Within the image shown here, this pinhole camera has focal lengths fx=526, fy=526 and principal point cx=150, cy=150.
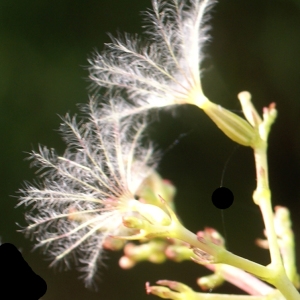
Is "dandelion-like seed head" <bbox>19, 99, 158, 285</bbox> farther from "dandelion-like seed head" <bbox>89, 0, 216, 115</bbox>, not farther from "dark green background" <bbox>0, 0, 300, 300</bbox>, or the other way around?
"dark green background" <bbox>0, 0, 300, 300</bbox>

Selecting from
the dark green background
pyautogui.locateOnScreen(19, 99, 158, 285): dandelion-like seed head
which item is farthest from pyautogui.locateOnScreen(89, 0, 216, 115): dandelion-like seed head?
the dark green background

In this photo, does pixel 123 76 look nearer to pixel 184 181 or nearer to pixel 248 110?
pixel 248 110

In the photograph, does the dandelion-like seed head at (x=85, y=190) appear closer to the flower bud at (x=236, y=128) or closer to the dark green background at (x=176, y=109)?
the flower bud at (x=236, y=128)

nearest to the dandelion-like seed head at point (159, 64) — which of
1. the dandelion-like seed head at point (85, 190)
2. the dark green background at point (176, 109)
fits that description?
the dandelion-like seed head at point (85, 190)

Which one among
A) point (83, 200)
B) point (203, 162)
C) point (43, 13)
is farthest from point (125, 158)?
point (43, 13)

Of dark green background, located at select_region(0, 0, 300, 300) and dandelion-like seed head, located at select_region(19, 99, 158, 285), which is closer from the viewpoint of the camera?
dandelion-like seed head, located at select_region(19, 99, 158, 285)

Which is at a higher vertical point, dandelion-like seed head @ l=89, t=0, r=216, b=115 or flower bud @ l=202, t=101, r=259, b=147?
dandelion-like seed head @ l=89, t=0, r=216, b=115

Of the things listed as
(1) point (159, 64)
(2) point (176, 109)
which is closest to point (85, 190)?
(1) point (159, 64)
